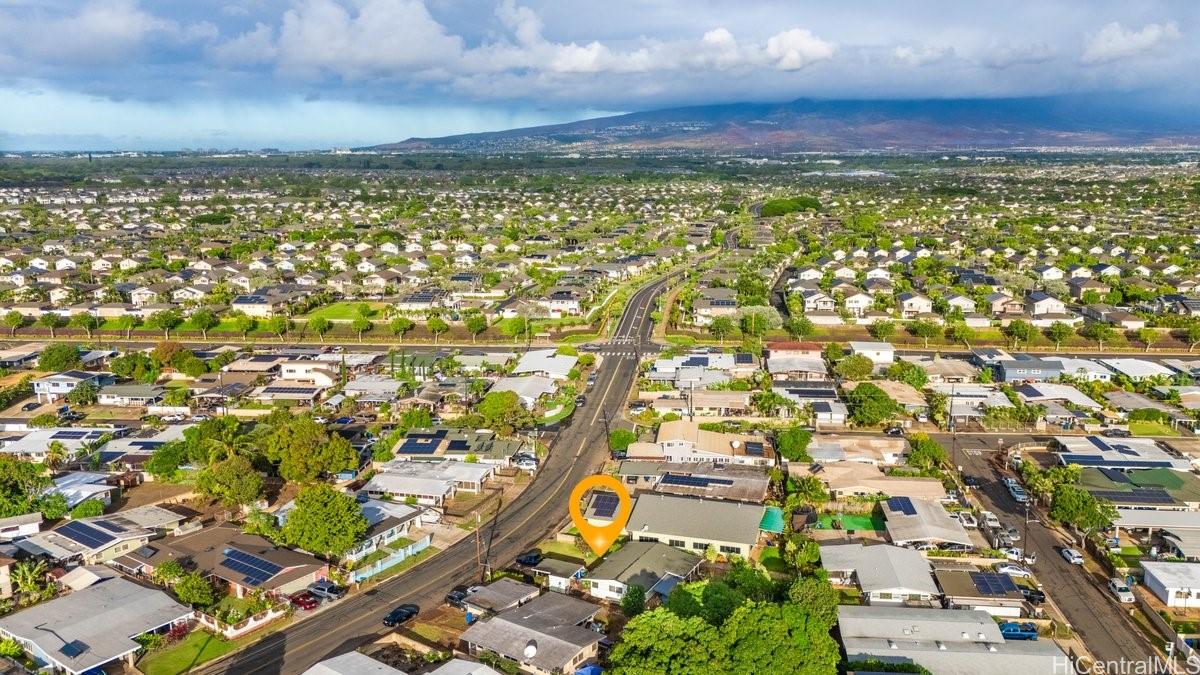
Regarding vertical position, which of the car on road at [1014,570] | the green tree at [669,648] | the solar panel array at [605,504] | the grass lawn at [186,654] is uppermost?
the green tree at [669,648]

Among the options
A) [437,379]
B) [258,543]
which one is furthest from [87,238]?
[258,543]

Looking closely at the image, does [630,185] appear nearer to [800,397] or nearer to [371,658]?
[800,397]

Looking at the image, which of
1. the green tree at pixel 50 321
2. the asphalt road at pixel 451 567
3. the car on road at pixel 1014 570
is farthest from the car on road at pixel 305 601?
the green tree at pixel 50 321

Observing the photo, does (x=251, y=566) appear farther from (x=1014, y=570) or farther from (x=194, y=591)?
(x=1014, y=570)

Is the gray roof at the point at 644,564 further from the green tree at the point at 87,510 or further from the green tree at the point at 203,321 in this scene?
the green tree at the point at 203,321

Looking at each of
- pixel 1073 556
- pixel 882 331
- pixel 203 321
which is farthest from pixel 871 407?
pixel 203 321

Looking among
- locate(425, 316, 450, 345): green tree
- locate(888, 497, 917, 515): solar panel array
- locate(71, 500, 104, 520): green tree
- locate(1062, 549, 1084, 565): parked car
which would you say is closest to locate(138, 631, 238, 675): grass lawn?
locate(71, 500, 104, 520): green tree
